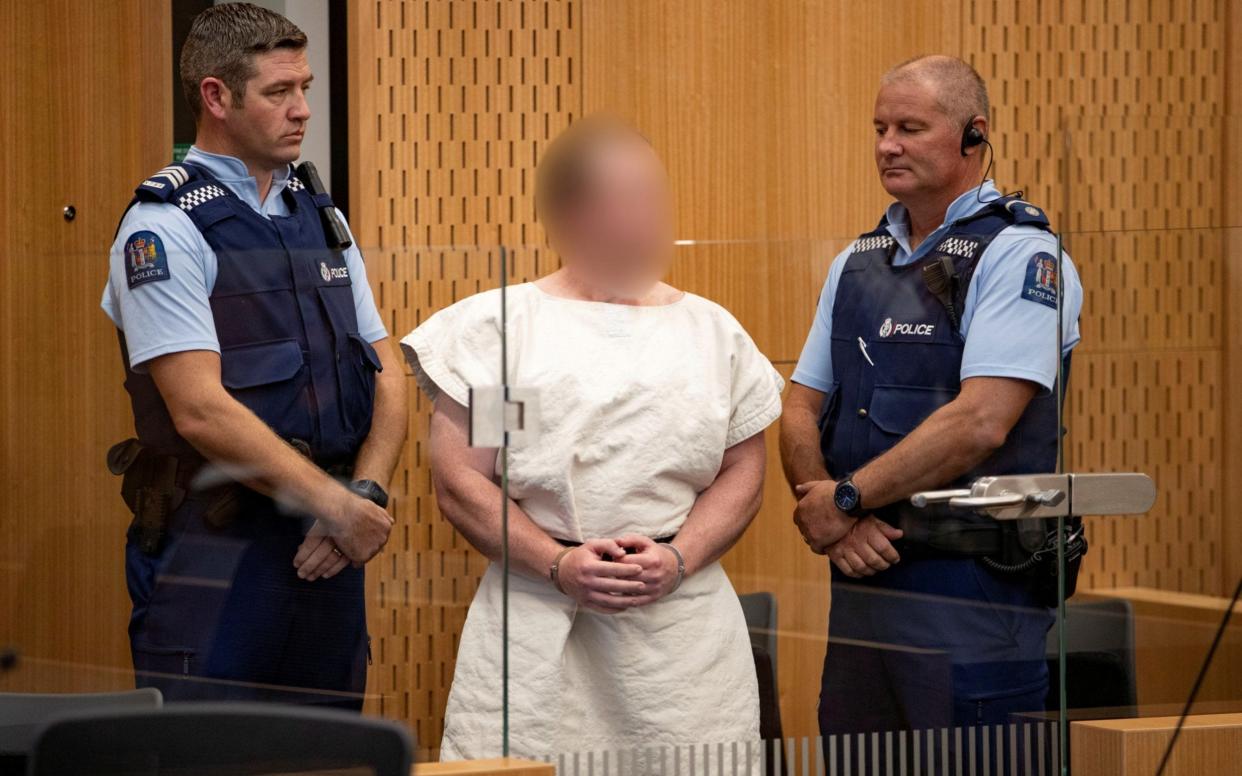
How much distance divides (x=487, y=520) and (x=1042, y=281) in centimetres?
95

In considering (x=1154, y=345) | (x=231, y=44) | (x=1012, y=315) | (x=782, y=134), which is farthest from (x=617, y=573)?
(x=782, y=134)

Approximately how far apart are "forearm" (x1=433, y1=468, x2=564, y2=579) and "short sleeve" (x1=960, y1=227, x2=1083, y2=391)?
2.40 ft

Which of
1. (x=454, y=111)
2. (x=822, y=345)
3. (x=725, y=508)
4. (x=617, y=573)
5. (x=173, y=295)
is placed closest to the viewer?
(x=173, y=295)

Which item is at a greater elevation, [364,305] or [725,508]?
[364,305]

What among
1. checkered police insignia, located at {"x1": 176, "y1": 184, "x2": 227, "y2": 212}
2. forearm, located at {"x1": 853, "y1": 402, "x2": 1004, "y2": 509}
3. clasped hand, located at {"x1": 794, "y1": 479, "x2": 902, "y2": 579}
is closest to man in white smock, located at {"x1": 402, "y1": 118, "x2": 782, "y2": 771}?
clasped hand, located at {"x1": 794, "y1": 479, "x2": 902, "y2": 579}

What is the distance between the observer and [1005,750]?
2.66 m

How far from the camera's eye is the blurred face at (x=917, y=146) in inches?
110

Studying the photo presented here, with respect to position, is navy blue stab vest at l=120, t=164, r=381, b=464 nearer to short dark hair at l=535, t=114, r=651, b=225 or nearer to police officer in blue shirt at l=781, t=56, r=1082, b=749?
short dark hair at l=535, t=114, r=651, b=225

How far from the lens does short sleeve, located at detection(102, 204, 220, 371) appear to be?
7.59 feet

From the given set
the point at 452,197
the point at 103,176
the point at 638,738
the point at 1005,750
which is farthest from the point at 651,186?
the point at 103,176

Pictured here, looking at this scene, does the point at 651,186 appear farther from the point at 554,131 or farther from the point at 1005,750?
the point at 554,131

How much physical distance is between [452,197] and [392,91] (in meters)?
0.31

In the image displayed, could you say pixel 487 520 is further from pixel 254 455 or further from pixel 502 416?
pixel 254 455

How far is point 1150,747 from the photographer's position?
8.54 feet
